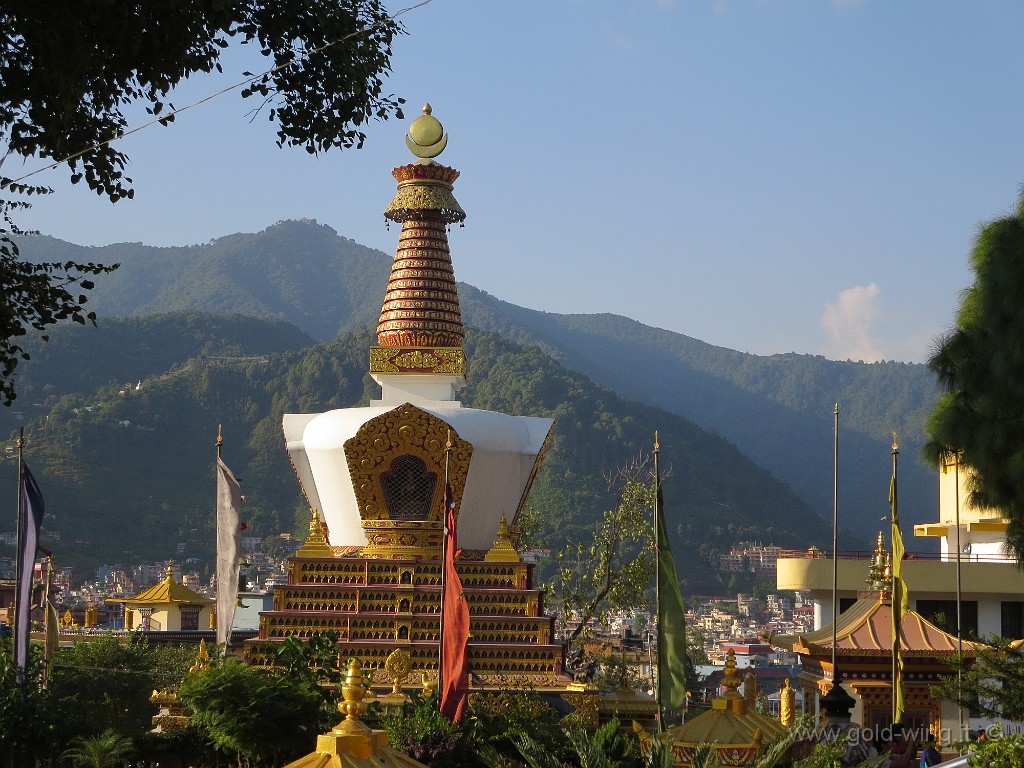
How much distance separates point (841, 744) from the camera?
41.1ft

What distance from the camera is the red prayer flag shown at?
56.3 ft

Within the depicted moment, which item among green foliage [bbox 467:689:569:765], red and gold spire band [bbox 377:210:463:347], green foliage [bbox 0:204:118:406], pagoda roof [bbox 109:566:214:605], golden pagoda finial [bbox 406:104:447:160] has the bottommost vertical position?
green foliage [bbox 467:689:569:765]

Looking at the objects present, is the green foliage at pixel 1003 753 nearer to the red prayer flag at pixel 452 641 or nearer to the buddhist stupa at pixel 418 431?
the red prayer flag at pixel 452 641

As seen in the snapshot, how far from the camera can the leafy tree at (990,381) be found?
18547 millimetres

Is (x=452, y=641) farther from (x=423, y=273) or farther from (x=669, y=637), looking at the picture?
(x=423, y=273)

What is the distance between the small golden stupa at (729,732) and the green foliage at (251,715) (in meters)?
5.38

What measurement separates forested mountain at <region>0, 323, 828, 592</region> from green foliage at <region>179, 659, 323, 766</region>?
78.2 meters

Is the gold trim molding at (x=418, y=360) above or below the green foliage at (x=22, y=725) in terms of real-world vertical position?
above

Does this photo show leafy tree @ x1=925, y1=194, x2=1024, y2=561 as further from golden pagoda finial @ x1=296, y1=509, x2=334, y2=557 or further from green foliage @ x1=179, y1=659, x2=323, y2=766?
golden pagoda finial @ x1=296, y1=509, x2=334, y2=557

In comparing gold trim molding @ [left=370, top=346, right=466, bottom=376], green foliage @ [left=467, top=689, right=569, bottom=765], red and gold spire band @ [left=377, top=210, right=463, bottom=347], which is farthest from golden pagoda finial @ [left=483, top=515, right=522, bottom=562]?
red and gold spire band @ [left=377, top=210, right=463, bottom=347]

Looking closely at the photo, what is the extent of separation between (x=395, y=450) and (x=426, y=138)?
6.22 meters

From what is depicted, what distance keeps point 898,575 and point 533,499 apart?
258 feet

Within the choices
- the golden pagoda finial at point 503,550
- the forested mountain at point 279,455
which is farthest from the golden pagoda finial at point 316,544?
the forested mountain at point 279,455

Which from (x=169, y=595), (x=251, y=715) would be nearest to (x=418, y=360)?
(x=251, y=715)
